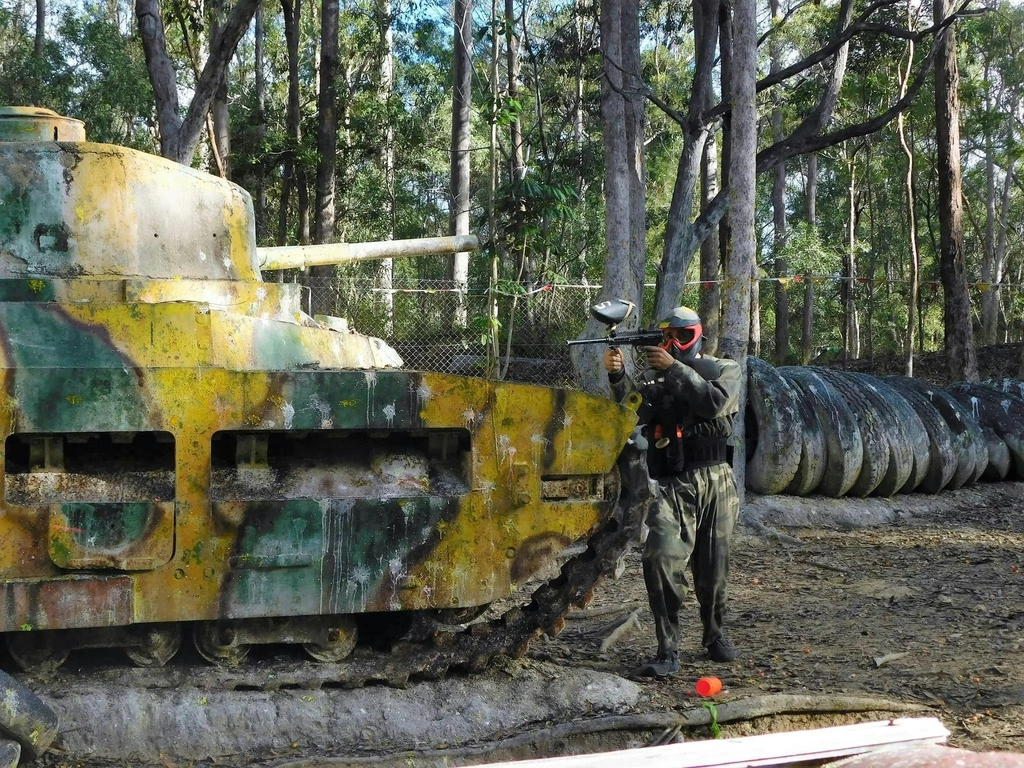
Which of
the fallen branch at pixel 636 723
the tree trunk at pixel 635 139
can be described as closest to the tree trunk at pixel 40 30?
the tree trunk at pixel 635 139

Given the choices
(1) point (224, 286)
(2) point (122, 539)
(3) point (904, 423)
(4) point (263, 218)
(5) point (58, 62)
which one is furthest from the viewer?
(5) point (58, 62)

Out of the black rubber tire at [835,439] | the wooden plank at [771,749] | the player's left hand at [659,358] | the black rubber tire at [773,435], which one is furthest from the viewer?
the black rubber tire at [835,439]

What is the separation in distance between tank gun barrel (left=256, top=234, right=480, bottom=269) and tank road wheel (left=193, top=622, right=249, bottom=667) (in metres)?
2.39

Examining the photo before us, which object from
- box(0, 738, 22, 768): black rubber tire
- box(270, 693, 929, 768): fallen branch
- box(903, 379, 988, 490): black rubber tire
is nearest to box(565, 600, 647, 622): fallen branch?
box(270, 693, 929, 768): fallen branch

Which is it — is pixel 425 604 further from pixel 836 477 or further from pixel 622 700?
pixel 836 477

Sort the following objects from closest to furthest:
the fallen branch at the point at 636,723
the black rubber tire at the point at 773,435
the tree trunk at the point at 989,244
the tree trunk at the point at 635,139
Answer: the fallen branch at the point at 636,723
the black rubber tire at the point at 773,435
the tree trunk at the point at 635,139
the tree trunk at the point at 989,244

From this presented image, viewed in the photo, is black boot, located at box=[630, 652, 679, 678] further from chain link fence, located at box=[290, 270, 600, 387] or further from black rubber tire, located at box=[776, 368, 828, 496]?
chain link fence, located at box=[290, 270, 600, 387]

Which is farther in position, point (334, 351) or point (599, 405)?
point (334, 351)

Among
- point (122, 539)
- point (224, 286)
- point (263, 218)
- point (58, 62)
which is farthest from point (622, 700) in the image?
point (58, 62)

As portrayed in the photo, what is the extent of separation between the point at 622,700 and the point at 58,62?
86.9 feet

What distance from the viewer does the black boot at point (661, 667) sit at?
555 centimetres

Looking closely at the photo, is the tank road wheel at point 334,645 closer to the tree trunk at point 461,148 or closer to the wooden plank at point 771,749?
the wooden plank at point 771,749

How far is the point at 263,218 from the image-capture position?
84.1 ft

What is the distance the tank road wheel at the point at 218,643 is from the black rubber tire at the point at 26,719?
2.65 feet
